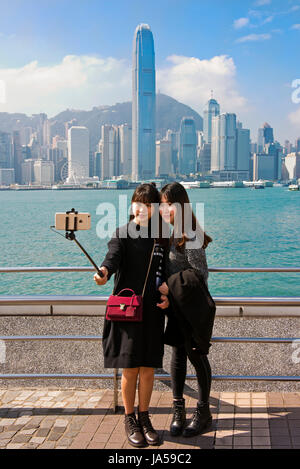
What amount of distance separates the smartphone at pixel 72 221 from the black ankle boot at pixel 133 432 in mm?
1275

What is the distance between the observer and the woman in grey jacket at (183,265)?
3189mm

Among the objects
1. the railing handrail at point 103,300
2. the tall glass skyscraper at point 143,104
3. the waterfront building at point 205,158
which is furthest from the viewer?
the waterfront building at point 205,158

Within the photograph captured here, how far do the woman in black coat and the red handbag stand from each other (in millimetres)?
69

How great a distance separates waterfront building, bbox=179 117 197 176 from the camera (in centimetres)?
13188

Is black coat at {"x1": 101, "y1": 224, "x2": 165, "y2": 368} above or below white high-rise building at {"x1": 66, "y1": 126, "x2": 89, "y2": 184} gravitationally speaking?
below

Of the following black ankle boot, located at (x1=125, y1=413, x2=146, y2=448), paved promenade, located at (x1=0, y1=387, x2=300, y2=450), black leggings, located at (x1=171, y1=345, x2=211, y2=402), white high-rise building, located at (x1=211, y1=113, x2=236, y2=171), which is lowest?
paved promenade, located at (x1=0, y1=387, x2=300, y2=450)

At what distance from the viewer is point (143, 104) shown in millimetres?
167875

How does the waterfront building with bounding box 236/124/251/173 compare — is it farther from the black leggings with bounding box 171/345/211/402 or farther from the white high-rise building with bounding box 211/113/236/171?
the black leggings with bounding box 171/345/211/402

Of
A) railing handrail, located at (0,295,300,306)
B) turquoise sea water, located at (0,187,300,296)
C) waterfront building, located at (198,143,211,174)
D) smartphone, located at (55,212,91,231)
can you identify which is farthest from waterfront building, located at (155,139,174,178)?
smartphone, located at (55,212,91,231)

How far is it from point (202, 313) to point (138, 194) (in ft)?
2.77

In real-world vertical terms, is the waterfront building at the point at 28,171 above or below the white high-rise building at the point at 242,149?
below

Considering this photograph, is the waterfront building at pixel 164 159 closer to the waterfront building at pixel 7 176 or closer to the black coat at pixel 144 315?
the waterfront building at pixel 7 176

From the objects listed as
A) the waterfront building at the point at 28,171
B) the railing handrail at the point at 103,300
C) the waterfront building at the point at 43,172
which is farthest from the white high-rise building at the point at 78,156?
the railing handrail at the point at 103,300

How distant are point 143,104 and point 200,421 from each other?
17031 cm
